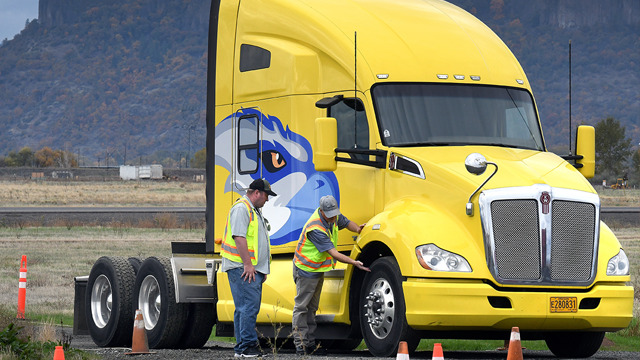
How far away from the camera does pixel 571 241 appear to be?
346 inches

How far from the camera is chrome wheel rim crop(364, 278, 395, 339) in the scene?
9016 millimetres

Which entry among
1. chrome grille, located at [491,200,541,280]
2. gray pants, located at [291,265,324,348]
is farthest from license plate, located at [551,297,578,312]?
gray pants, located at [291,265,324,348]

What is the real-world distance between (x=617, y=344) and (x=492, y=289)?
5.10 metres

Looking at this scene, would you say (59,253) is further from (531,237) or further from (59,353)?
(531,237)

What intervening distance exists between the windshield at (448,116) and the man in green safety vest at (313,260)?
959 mm

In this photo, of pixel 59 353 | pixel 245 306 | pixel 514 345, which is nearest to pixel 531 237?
pixel 514 345

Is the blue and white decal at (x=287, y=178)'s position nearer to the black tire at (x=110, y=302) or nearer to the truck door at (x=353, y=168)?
the truck door at (x=353, y=168)

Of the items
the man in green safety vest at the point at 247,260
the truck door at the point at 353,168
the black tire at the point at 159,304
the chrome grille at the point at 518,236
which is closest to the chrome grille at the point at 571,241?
the chrome grille at the point at 518,236

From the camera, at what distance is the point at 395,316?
29.1 feet

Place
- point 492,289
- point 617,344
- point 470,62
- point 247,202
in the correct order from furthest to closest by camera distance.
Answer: point 617,344
point 470,62
point 247,202
point 492,289

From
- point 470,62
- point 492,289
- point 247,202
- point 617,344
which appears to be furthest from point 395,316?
point 617,344

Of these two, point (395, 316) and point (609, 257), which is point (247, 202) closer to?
point (395, 316)

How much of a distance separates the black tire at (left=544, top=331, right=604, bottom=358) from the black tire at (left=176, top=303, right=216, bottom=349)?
4476mm

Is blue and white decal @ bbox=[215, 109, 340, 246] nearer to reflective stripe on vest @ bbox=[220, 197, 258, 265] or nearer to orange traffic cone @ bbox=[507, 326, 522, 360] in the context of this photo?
reflective stripe on vest @ bbox=[220, 197, 258, 265]
